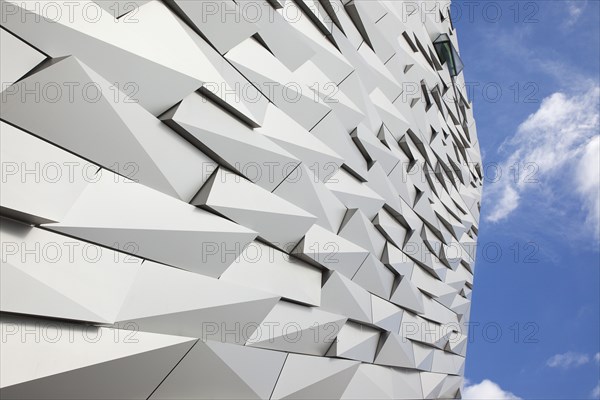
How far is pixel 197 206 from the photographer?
3492mm

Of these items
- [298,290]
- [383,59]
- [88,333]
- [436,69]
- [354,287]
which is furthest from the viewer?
[436,69]

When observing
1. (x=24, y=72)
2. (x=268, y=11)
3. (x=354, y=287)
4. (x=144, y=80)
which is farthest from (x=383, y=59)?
(x=24, y=72)

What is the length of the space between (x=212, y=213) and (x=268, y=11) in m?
2.40

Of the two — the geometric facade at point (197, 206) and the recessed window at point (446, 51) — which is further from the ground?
the recessed window at point (446, 51)

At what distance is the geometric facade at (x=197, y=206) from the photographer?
2482mm

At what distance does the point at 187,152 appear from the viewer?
139 inches

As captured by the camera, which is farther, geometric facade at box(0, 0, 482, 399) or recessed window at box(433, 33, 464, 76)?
recessed window at box(433, 33, 464, 76)

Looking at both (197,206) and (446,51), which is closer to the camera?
(197,206)

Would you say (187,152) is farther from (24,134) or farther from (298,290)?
(298,290)

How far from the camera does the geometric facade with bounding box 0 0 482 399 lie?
8.14 feet

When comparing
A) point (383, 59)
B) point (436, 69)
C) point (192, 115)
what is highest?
point (436, 69)

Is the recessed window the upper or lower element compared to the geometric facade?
upper

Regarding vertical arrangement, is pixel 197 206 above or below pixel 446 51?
below

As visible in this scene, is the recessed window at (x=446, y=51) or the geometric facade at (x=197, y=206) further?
the recessed window at (x=446, y=51)
